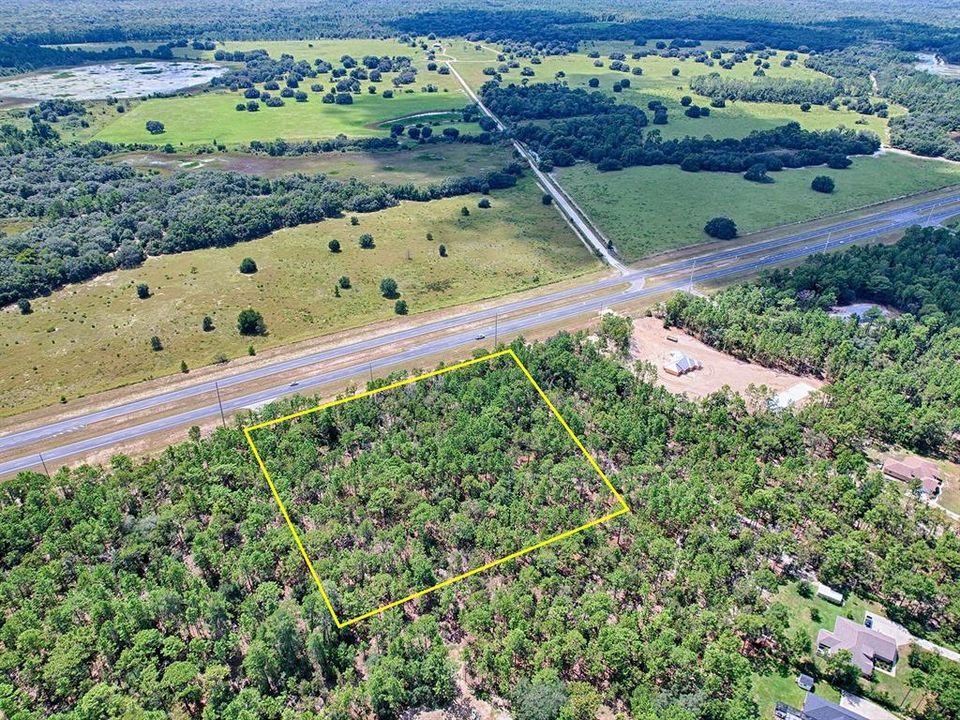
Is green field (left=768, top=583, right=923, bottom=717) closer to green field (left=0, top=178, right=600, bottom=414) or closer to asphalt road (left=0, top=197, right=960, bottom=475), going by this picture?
asphalt road (left=0, top=197, right=960, bottom=475)

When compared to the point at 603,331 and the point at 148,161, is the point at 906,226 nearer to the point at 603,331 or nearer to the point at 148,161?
the point at 603,331

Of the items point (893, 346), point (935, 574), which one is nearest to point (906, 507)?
point (935, 574)

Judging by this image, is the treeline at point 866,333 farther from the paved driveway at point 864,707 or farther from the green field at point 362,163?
the green field at point 362,163

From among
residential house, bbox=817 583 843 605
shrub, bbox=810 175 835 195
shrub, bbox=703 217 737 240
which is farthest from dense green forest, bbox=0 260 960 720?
shrub, bbox=810 175 835 195

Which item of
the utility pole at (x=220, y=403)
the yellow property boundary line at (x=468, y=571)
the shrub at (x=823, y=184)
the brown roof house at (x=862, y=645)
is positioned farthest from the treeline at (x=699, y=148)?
the brown roof house at (x=862, y=645)

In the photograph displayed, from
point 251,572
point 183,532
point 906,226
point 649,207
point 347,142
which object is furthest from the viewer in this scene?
point 347,142

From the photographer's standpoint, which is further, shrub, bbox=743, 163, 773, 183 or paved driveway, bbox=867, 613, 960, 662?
shrub, bbox=743, 163, 773, 183
